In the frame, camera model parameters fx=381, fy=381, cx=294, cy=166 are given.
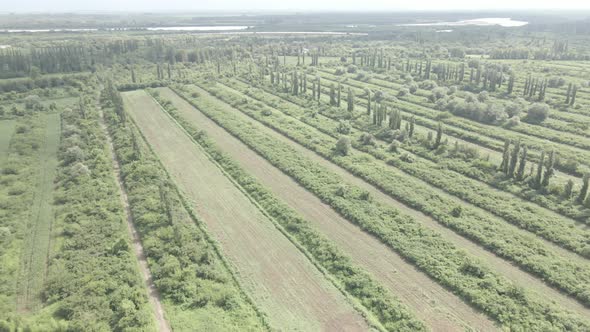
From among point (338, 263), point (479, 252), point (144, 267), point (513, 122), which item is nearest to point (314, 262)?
point (338, 263)

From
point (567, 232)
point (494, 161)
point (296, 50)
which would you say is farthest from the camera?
point (296, 50)

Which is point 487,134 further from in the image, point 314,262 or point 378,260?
point 314,262

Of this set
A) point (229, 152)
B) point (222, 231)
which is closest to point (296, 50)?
point (229, 152)

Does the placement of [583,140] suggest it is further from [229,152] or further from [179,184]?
[179,184]

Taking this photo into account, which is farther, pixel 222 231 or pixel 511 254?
pixel 222 231

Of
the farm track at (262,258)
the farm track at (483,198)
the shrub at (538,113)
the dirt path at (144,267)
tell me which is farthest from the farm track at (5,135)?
the shrub at (538,113)

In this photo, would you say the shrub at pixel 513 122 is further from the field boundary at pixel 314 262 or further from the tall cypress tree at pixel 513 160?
the field boundary at pixel 314 262

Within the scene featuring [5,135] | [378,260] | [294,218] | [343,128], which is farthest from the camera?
[5,135]

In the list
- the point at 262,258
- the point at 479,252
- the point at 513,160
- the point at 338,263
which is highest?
the point at 513,160
